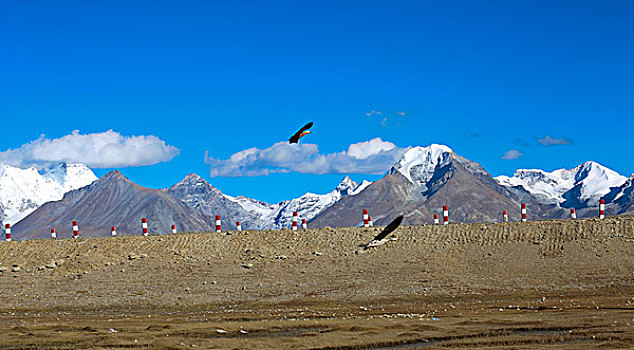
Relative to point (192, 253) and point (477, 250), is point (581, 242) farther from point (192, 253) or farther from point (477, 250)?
point (192, 253)

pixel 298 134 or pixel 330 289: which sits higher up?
pixel 298 134

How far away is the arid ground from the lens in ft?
56.9

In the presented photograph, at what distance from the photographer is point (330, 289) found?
26.8 meters

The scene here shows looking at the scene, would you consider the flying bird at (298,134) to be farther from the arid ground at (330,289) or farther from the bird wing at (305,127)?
the arid ground at (330,289)

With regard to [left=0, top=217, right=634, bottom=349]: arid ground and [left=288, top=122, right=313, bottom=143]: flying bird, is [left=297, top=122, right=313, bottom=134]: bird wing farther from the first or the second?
[left=0, top=217, right=634, bottom=349]: arid ground

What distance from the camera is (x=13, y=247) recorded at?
34656 mm

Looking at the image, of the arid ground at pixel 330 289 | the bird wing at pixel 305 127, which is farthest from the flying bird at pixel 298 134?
the arid ground at pixel 330 289

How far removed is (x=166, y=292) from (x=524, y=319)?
43.8 ft

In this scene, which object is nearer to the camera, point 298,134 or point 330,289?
point 298,134

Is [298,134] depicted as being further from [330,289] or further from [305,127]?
[330,289]

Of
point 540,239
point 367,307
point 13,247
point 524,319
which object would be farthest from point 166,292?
point 540,239

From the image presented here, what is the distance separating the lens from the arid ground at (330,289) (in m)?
17.3

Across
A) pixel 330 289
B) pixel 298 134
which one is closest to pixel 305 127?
pixel 298 134

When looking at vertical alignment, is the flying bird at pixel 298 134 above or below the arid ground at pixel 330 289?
above
